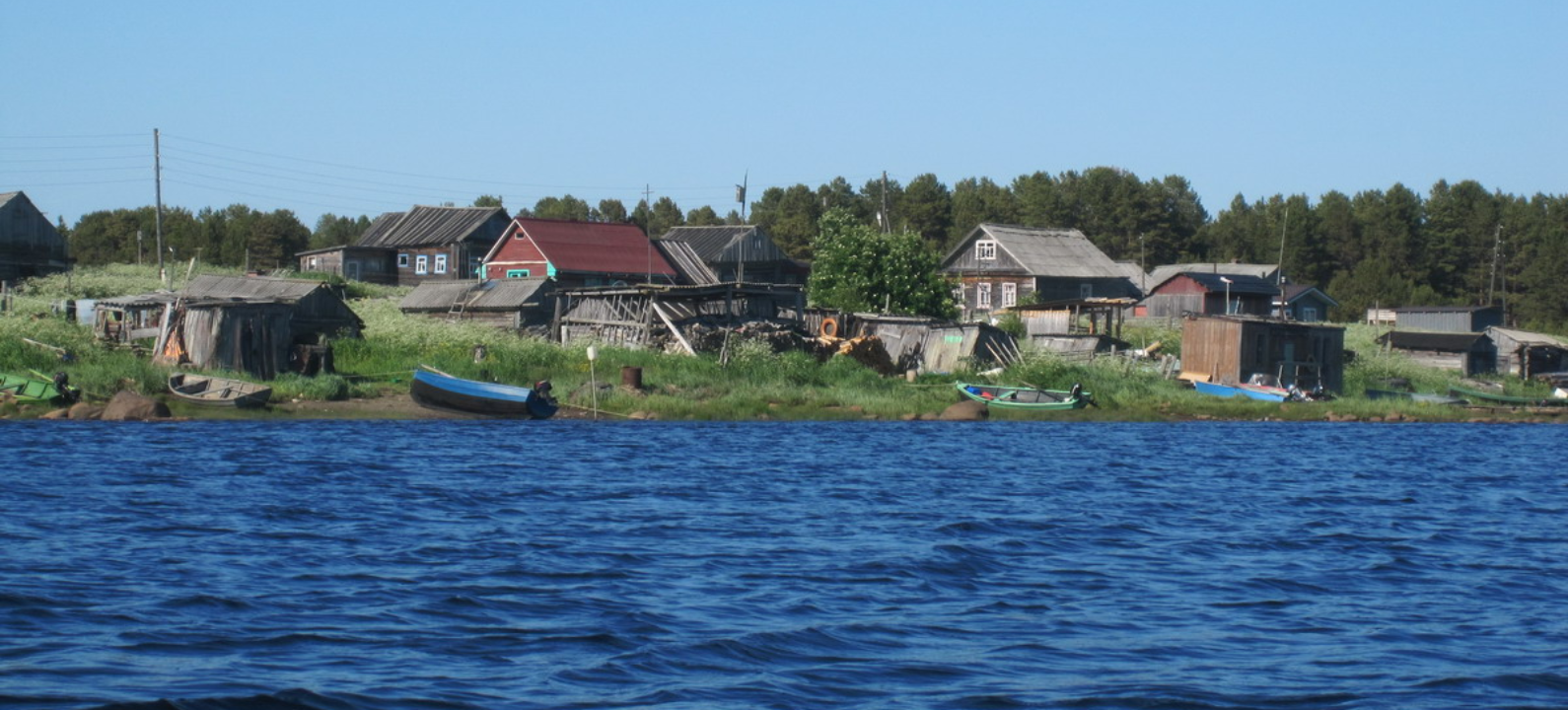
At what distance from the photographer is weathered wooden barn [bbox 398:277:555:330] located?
2240 inches

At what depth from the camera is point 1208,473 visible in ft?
99.2

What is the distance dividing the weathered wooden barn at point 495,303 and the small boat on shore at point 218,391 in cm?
1851

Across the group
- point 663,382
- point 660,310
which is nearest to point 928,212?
point 660,310

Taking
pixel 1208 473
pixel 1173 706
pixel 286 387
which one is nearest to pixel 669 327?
pixel 286 387

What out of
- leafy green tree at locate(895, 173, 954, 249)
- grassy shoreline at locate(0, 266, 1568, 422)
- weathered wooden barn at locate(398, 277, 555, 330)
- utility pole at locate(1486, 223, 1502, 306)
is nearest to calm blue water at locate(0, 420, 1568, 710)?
grassy shoreline at locate(0, 266, 1568, 422)

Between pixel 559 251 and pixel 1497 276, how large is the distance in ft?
252

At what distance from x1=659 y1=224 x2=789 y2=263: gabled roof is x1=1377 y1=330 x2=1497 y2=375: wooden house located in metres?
31.4

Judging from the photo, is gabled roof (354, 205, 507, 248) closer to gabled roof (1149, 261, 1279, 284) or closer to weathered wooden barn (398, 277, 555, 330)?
weathered wooden barn (398, 277, 555, 330)

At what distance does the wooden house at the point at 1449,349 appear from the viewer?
6825cm

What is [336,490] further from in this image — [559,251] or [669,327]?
[559,251]

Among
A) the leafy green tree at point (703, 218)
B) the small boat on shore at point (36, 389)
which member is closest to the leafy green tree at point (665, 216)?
the leafy green tree at point (703, 218)

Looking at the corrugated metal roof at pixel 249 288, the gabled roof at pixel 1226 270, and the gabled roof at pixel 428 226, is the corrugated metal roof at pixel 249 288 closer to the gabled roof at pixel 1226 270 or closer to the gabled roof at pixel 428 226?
the gabled roof at pixel 428 226

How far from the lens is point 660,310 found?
50.7 m

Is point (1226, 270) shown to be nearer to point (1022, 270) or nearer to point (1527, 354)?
point (1022, 270)
